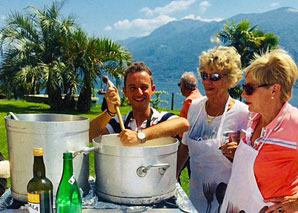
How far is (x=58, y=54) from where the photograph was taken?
12.8 m

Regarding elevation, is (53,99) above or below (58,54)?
below

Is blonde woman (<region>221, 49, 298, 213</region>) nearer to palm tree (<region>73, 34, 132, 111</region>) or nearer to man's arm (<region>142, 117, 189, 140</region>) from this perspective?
man's arm (<region>142, 117, 189, 140</region>)

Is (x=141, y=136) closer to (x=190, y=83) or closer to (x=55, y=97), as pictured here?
(x=190, y=83)

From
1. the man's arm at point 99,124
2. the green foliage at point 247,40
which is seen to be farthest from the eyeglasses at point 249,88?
the green foliage at point 247,40

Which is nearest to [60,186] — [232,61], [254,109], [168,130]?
[168,130]

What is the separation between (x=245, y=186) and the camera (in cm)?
163

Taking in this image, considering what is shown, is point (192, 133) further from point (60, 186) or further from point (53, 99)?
point (53, 99)

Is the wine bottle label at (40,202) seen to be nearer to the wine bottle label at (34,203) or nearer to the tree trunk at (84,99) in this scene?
the wine bottle label at (34,203)

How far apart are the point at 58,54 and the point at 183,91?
9.61m

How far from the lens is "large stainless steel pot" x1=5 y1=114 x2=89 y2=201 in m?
1.18

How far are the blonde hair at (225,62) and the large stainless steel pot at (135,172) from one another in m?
1.00

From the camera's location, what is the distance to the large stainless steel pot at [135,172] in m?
1.19

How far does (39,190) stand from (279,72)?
4.23 ft

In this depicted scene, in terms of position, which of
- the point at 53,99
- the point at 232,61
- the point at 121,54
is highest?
the point at 121,54
